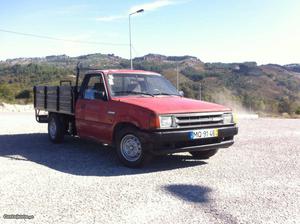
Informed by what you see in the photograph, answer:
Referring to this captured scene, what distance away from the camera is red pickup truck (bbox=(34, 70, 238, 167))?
20.9 feet

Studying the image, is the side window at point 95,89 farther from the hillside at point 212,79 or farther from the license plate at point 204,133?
the hillside at point 212,79

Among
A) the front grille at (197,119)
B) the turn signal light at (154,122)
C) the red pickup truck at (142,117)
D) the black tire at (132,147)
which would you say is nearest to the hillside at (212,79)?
the red pickup truck at (142,117)

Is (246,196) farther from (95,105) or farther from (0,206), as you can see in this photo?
(95,105)

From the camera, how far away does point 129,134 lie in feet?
22.2

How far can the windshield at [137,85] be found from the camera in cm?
759

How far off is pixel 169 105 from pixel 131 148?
1045mm

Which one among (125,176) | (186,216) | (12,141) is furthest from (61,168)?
(12,141)

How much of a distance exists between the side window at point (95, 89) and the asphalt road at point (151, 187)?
128cm

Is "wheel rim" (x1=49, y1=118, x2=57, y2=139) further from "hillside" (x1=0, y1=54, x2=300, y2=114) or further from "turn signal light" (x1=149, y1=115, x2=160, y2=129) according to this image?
"hillside" (x1=0, y1=54, x2=300, y2=114)

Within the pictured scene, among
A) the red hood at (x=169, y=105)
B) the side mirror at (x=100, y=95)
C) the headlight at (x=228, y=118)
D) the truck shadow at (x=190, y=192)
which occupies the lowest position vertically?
the truck shadow at (x=190, y=192)

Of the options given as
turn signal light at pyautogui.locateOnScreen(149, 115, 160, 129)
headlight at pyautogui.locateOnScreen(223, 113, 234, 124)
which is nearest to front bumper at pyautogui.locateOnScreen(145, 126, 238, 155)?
turn signal light at pyautogui.locateOnScreen(149, 115, 160, 129)

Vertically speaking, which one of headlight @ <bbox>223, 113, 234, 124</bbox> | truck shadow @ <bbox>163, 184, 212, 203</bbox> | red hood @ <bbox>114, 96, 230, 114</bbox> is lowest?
truck shadow @ <bbox>163, 184, 212, 203</bbox>

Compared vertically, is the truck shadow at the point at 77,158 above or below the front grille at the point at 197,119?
below

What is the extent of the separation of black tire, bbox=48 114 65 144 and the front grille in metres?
4.03
